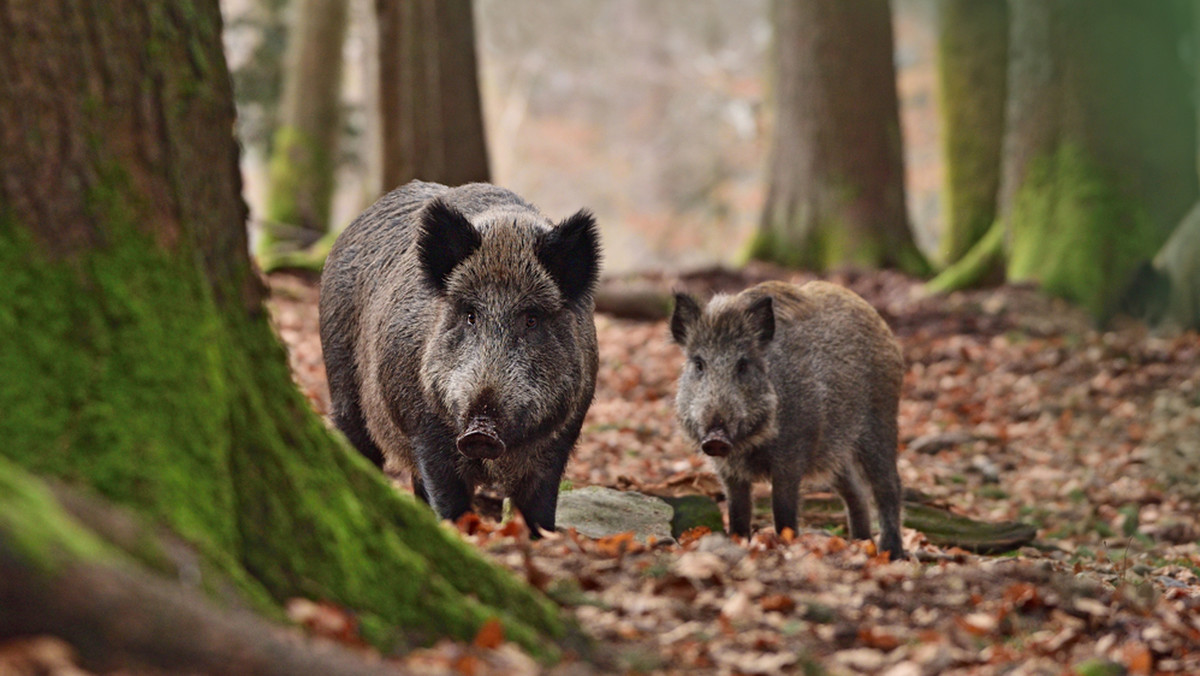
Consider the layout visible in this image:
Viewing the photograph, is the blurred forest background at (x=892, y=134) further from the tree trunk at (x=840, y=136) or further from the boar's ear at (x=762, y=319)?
the boar's ear at (x=762, y=319)

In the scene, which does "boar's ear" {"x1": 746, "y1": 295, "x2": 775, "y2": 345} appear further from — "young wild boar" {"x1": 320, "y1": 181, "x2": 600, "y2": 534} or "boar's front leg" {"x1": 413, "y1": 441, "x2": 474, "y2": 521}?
"boar's front leg" {"x1": 413, "y1": 441, "x2": 474, "y2": 521}

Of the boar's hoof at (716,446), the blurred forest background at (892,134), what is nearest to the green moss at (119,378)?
the boar's hoof at (716,446)

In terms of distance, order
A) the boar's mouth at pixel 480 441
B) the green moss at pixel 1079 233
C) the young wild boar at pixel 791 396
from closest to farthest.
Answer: the boar's mouth at pixel 480 441, the young wild boar at pixel 791 396, the green moss at pixel 1079 233

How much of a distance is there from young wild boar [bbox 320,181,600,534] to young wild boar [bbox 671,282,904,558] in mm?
1135

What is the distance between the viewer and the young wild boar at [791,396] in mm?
7570

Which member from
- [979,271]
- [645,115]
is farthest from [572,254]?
[645,115]

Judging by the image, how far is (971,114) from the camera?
19.1 m

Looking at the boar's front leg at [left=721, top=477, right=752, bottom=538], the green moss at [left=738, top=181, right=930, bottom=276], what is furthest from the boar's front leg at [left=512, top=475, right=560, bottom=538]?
the green moss at [left=738, top=181, right=930, bottom=276]

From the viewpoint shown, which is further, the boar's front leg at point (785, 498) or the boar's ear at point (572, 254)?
the boar's front leg at point (785, 498)

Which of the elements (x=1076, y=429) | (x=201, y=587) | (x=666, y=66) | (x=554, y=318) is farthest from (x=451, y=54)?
(x=666, y=66)

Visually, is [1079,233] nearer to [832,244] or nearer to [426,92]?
[832,244]

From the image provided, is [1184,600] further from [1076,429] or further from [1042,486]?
[1076,429]

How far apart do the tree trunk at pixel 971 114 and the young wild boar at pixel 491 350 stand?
13296 millimetres

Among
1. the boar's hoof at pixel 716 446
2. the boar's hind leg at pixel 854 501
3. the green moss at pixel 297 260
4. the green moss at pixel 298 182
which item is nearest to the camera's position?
the boar's hoof at pixel 716 446
